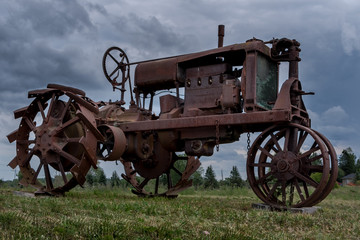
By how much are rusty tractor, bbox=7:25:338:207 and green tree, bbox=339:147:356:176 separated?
40422 mm

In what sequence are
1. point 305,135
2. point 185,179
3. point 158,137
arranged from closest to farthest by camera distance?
1. point 305,135
2. point 158,137
3. point 185,179

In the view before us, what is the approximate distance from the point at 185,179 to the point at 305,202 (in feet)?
13.1

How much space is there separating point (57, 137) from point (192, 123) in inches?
121

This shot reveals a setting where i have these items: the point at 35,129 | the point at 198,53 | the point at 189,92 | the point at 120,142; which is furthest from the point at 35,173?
the point at 198,53

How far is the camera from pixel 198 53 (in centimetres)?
1000

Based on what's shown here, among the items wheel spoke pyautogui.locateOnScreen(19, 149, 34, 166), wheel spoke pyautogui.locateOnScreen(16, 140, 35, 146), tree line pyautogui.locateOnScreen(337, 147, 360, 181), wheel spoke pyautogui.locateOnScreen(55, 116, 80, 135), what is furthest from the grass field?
tree line pyautogui.locateOnScreen(337, 147, 360, 181)

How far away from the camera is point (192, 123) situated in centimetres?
923

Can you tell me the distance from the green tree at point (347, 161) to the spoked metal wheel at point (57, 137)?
137 ft

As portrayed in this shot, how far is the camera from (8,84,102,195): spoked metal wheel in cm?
916

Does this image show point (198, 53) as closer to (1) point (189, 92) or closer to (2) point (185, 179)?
(1) point (189, 92)

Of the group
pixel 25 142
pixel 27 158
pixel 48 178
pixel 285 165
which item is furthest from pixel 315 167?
pixel 25 142

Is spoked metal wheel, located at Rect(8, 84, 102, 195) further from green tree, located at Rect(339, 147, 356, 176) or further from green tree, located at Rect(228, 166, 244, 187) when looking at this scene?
green tree, located at Rect(339, 147, 356, 176)

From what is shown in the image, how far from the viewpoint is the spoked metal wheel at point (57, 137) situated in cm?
916

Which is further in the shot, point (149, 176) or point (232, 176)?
point (232, 176)
